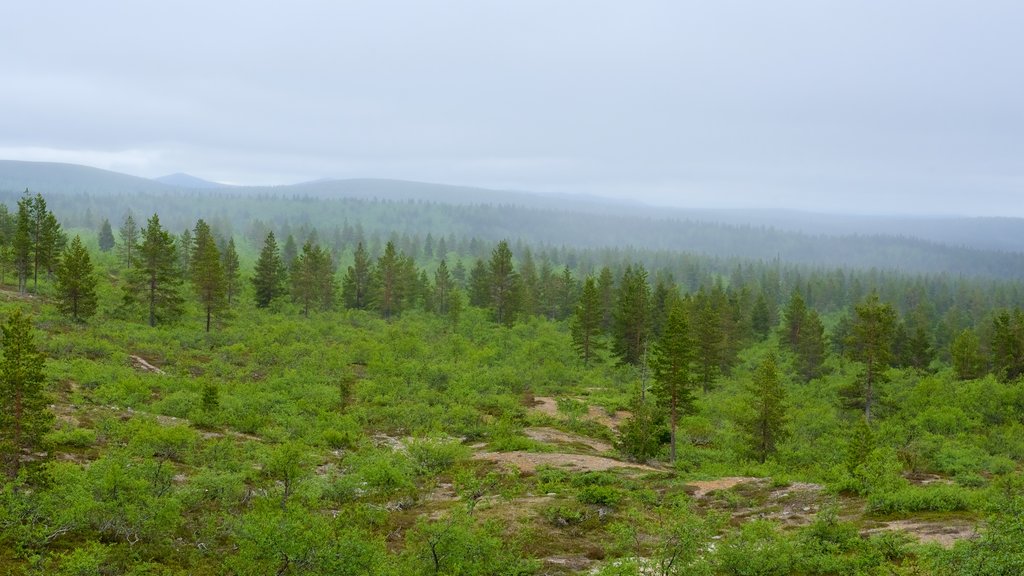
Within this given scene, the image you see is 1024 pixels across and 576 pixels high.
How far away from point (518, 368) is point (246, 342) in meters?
24.2

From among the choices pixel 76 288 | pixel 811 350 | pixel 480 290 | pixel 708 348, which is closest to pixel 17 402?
pixel 76 288

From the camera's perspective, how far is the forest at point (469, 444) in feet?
50.7

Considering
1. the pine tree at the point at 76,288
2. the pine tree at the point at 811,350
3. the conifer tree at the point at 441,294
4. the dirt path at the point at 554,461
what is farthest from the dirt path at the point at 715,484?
the conifer tree at the point at 441,294

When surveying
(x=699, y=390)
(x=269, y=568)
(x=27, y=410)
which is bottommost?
(x=699, y=390)

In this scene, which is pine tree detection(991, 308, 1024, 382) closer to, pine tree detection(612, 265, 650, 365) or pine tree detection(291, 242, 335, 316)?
pine tree detection(612, 265, 650, 365)

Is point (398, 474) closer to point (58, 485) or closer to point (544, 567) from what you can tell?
point (544, 567)

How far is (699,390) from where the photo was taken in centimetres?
5503

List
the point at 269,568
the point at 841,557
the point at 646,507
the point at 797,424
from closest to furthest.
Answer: the point at 269,568 < the point at 841,557 < the point at 646,507 < the point at 797,424

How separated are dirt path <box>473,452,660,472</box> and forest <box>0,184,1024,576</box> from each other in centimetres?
32

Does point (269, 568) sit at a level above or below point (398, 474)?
above

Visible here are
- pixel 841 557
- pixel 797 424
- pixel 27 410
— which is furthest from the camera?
pixel 797 424

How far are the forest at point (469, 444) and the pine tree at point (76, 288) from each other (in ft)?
0.71

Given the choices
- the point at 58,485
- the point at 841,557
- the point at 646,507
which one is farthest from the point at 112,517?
the point at 841,557

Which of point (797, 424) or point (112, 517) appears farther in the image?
point (797, 424)
